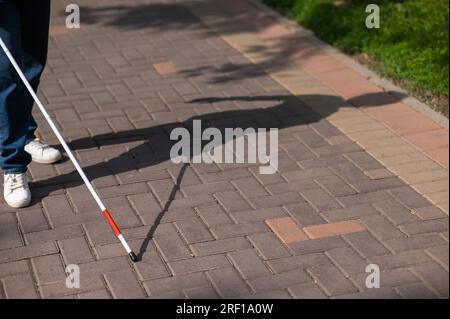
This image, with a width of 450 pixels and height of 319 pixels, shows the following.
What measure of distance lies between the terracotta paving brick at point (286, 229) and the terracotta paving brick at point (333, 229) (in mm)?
48

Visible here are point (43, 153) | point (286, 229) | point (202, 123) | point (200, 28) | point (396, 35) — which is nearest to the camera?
point (286, 229)

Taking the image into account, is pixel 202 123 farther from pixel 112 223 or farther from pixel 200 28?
pixel 200 28

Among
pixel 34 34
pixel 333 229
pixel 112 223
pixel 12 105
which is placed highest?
pixel 34 34

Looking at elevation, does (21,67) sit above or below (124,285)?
above

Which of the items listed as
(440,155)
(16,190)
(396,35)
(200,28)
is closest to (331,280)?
(440,155)

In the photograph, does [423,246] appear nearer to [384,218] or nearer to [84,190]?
[384,218]

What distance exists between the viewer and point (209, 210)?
4660mm

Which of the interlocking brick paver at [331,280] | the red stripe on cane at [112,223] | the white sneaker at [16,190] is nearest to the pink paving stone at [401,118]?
the interlocking brick paver at [331,280]

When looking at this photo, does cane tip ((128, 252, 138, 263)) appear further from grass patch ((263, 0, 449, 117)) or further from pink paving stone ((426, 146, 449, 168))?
grass patch ((263, 0, 449, 117))

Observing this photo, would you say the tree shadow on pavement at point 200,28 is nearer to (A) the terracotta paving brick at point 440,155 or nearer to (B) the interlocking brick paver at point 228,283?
(A) the terracotta paving brick at point 440,155

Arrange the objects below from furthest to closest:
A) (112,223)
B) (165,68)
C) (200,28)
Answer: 1. (200,28)
2. (165,68)
3. (112,223)

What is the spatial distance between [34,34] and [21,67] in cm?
25

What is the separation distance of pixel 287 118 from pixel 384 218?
5.15 ft

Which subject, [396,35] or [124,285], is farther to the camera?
[396,35]
